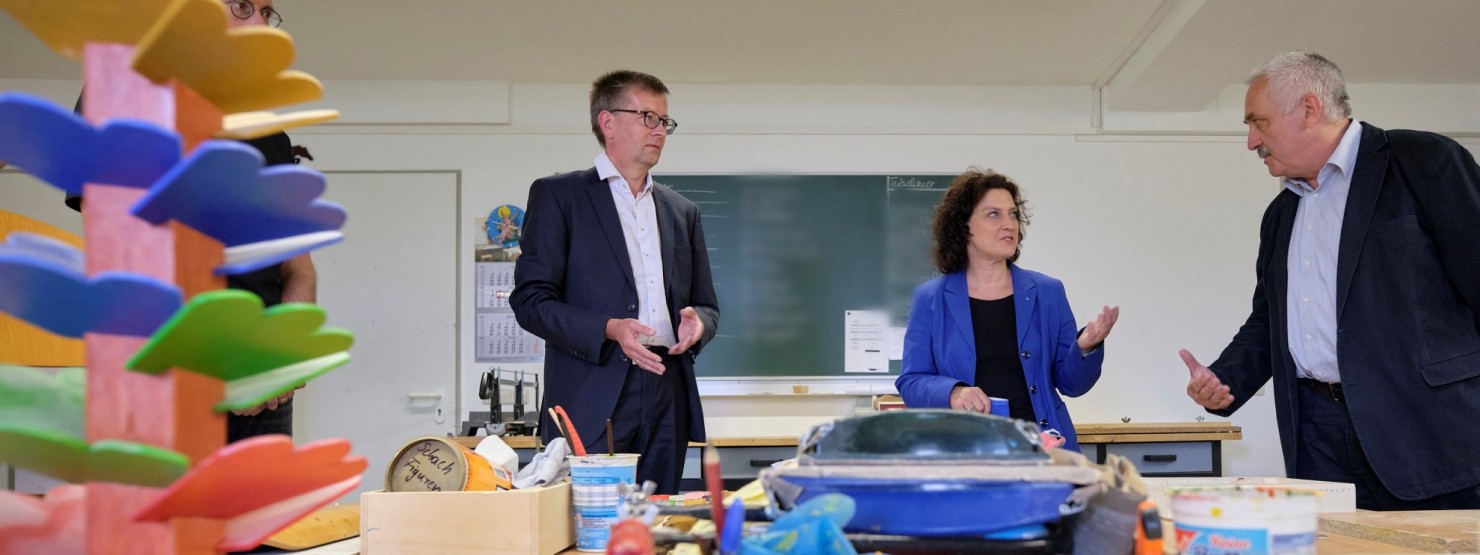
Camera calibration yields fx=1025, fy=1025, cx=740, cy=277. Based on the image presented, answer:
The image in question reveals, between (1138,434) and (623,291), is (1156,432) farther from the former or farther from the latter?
(623,291)

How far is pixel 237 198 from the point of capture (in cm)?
56

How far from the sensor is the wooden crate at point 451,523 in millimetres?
1246

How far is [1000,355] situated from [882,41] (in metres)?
2.11

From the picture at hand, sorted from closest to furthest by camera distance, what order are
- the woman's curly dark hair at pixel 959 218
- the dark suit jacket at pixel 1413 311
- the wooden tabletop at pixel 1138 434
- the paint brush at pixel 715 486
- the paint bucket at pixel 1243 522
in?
the paint brush at pixel 715 486 → the paint bucket at pixel 1243 522 → the dark suit jacket at pixel 1413 311 → the woman's curly dark hair at pixel 959 218 → the wooden tabletop at pixel 1138 434

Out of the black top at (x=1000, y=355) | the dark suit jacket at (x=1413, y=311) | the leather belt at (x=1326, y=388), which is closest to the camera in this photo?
the dark suit jacket at (x=1413, y=311)

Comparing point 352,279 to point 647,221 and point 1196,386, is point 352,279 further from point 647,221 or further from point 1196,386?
point 1196,386

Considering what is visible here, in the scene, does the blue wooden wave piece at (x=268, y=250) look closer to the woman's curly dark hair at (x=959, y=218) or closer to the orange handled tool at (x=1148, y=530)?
the orange handled tool at (x=1148, y=530)

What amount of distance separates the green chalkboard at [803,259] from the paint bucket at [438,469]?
11.4 feet

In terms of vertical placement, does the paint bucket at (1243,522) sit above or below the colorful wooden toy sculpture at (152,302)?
below

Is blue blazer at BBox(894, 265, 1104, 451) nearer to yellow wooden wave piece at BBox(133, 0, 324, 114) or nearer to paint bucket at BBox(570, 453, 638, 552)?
paint bucket at BBox(570, 453, 638, 552)

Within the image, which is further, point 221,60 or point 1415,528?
point 1415,528

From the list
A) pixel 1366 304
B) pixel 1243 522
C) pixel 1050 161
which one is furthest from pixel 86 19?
pixel 1050 161

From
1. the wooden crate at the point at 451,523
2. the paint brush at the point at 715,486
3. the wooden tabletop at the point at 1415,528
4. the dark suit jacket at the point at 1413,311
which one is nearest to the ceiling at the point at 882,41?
the dark suit jacket at the point at 1413,311

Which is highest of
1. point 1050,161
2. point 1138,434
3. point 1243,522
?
point 1050,161
